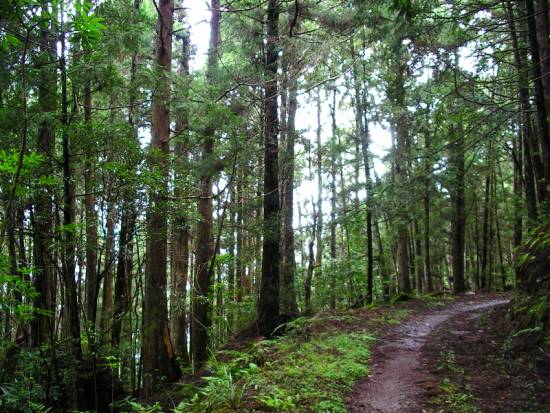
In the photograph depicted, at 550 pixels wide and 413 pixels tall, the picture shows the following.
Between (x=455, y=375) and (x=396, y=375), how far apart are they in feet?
2.87

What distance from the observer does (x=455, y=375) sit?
20.7ft

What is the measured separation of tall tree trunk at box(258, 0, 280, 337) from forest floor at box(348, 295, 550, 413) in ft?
8.84

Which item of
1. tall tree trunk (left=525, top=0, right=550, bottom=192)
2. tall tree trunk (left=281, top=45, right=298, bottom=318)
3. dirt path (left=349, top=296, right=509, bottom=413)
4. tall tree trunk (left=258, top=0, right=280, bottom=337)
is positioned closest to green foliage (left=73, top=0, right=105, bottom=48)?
dirt path (left=349, top=296, right=509, bottom=413)

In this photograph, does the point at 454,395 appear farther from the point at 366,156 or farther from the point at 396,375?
the point at 366,156

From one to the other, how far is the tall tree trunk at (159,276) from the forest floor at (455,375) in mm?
4242

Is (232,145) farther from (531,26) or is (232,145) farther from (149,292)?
(531,26)

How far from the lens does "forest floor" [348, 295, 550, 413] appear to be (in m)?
5.19

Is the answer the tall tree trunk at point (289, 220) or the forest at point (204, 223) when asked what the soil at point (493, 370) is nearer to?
the forest at point (204, 223)

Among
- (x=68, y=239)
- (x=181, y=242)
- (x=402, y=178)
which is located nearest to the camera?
(x=68, y=239)

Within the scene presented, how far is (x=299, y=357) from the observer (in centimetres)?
729

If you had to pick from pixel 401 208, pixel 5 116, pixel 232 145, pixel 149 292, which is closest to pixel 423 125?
pixel 401 208

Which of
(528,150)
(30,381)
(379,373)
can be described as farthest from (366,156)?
(30,381)

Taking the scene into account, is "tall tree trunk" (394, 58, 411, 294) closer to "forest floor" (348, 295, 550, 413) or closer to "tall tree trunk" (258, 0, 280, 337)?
"tall tree trunk" (258, 0, 280, 337)

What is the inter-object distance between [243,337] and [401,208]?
731cm
